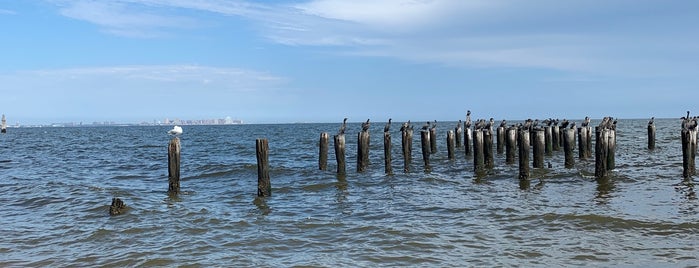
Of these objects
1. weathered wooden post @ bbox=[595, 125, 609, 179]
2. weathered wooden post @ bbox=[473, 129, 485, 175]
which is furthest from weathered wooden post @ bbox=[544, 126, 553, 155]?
weathered wooden post @ bbox=[595, 125, 609, 179]

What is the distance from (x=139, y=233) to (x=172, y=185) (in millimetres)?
5056

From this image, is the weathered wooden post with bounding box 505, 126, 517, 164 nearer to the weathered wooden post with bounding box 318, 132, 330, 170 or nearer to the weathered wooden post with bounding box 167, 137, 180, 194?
the weathered wooden post with bounding box 318, 132, 330, 170

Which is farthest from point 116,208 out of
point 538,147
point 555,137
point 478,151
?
point 555,137

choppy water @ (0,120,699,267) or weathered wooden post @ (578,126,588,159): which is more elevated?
weathered wooden post @ (578,126,588,159)

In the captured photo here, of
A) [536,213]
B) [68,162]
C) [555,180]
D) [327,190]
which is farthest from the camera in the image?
[68,162]

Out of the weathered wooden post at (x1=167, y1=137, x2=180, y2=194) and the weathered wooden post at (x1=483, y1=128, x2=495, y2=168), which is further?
the weathered wooden post at (x1=483, y1=128, x2=495, y2=168)

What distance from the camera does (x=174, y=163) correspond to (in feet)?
49.5

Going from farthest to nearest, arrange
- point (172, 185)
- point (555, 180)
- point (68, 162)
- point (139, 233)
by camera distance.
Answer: point (68, 162)
point (555, 180)
point (172, 185)
point (139, 233)

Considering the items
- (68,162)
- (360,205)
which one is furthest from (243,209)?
(68,162)

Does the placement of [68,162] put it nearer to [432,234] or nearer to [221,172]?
[221,172]

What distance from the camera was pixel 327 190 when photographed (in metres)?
16.8

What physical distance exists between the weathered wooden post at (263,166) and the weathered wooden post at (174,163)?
2.15 metres

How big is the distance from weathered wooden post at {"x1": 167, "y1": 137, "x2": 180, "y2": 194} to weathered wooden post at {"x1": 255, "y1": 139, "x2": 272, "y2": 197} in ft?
7.06

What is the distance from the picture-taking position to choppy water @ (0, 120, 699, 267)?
880 cm
